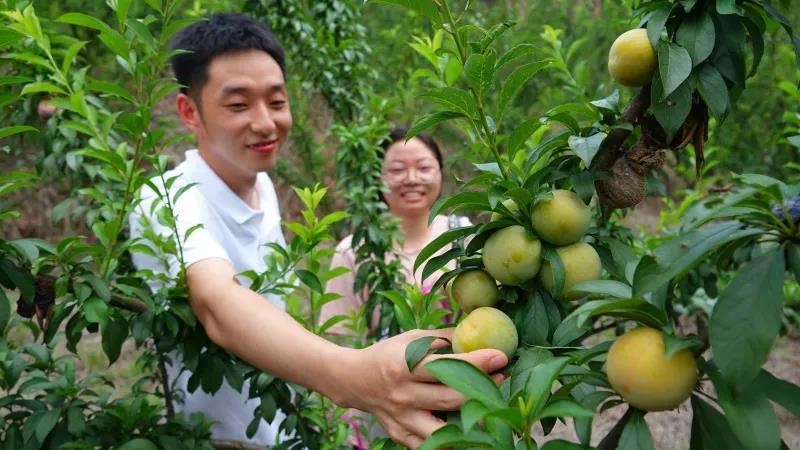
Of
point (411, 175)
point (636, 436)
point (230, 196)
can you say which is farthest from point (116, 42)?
point (411, 175)

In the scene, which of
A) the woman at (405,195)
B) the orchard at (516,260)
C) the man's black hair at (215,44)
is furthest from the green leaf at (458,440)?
the woman at (405,195)

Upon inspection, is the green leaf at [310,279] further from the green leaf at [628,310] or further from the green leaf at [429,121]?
the green leaf at [628,310]

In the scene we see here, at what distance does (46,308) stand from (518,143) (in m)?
0.84

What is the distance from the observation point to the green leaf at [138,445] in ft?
3.86

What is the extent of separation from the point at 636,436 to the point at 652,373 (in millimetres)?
60

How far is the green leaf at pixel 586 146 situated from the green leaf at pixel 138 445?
936 mm

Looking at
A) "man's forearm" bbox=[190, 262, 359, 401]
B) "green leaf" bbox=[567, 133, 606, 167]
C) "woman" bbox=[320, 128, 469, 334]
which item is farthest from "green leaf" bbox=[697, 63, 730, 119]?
"woman" bbox=[320, 128, 469, 334]

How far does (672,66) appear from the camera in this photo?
2.02 ft

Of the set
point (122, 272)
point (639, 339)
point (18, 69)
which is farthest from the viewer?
point (122, 272)

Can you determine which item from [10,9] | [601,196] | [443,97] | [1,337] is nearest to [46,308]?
[1,337]

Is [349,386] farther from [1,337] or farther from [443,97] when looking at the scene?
[1,337]

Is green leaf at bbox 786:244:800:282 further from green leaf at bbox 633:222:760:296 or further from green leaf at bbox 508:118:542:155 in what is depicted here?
green leaf at bbox 508:118:542:155

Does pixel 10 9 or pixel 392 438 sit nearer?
pixel 392 438

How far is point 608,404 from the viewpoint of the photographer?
0.61m
